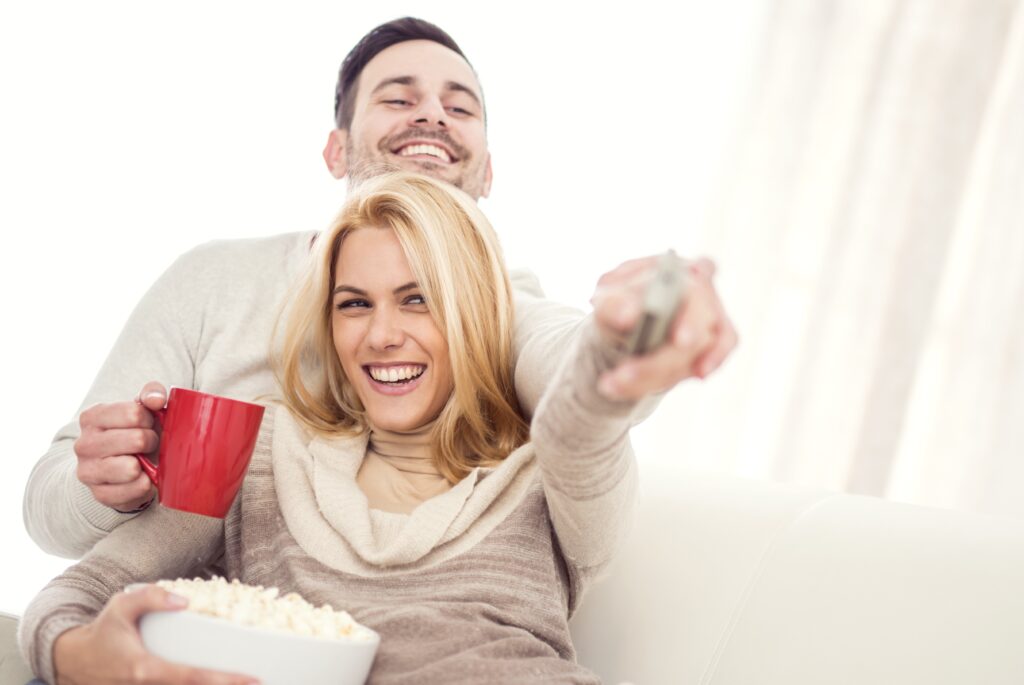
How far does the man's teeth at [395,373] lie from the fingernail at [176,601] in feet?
1.65

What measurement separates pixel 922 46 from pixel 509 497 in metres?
2.13

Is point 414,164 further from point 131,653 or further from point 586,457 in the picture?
point 131,653

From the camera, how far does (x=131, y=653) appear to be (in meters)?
0.80

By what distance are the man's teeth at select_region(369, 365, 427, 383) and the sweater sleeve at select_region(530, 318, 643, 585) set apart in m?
0.29

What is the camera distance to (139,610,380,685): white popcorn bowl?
2.57 feet

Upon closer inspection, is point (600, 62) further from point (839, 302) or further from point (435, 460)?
point (435, 460)

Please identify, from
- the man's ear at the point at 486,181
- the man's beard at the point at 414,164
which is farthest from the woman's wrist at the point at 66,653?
the man's ear at the point at 486,181

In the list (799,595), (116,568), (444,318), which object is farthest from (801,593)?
(116,568)

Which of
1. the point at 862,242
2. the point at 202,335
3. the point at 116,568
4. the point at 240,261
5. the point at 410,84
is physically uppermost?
the point at 410,84

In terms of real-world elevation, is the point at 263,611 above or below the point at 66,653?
above

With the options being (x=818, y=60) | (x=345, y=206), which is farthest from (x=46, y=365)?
(x=818, y=60)

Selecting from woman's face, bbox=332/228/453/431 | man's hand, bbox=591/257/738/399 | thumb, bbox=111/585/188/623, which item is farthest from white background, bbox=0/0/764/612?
man's hand, bbox=591/257/738/399

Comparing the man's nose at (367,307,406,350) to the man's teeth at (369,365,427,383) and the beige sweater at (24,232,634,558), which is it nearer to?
the man's teeth at (369,365,427,383)

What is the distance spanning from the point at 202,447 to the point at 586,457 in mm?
363
